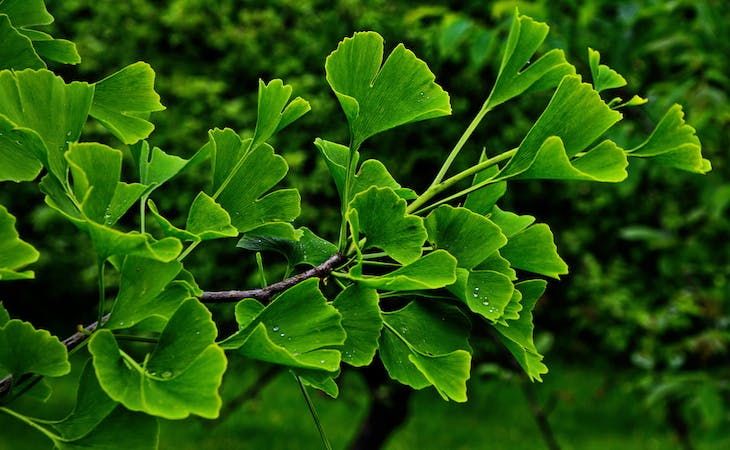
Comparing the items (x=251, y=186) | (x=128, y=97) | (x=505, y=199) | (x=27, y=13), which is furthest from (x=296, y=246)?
(x=505, y=199)

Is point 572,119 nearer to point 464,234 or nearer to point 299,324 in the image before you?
point 464,234

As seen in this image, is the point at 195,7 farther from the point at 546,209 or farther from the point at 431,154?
the point at 546,209

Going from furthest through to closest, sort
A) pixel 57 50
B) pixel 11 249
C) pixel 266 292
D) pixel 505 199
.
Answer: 1. pixel 505 199
2. pixel 57 50
3. pixel 266 292
4. pixel 11 249

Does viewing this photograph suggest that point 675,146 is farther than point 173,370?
Yes

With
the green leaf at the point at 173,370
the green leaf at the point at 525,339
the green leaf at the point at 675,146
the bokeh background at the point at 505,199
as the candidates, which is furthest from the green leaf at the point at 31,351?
the bokeh background at the point at 505,199

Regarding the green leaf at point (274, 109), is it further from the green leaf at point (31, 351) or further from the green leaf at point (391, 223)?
the green leaf at point (31, 351)

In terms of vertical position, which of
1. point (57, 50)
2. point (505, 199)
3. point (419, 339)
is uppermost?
point (57, 50)

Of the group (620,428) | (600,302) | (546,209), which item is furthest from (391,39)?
(620,428)
